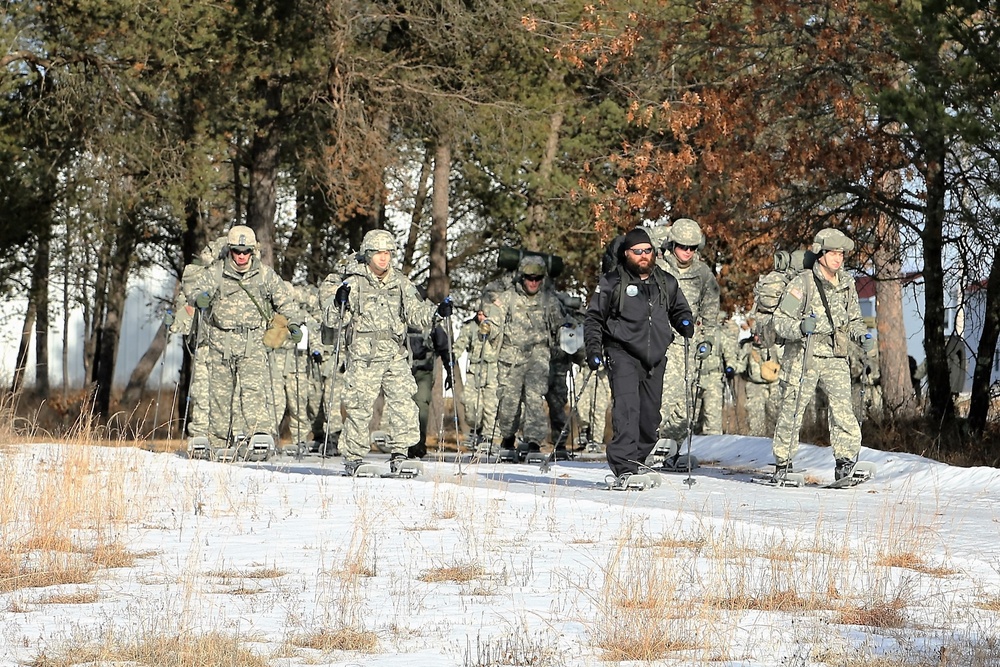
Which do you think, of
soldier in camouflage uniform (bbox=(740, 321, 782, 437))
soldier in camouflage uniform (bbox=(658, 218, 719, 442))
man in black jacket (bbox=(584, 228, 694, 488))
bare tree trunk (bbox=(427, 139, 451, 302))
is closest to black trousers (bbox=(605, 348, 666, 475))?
man in black jacket (bbox=(584, 228, 694, 488))

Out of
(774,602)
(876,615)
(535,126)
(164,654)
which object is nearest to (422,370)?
(535,126)

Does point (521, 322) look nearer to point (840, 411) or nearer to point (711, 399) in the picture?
point (711, 399)

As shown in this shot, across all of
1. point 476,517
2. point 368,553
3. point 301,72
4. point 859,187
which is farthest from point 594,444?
point 368,553

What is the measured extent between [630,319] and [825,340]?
2283mm

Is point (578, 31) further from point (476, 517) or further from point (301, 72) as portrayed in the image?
point (476, 517)

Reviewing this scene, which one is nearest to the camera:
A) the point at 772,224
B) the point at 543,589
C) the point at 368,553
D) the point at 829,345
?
the point at 543,589

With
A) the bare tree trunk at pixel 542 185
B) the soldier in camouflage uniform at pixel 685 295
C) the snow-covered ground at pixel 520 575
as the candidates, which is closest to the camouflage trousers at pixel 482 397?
the soldier in camouflage uniform at pixel 685 295

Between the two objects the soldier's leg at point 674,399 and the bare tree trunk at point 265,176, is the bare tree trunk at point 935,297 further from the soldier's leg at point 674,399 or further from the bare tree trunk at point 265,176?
the bare tree trunk at point 265,176

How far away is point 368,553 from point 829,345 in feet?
21.8

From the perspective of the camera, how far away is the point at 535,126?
2858 cm

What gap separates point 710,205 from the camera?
22750 millimetres

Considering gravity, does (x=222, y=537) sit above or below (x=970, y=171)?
below

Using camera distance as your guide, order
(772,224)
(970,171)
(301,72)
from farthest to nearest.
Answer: (301,72) → (772,224) → (970,171)

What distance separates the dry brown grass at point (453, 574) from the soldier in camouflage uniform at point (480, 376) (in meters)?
11.2
